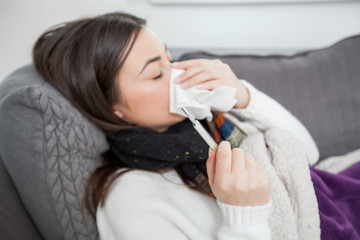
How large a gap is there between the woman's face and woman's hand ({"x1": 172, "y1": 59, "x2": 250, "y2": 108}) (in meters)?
0.05

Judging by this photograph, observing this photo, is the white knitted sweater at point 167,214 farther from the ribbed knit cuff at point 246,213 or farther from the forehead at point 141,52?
the forehead at point 141,52

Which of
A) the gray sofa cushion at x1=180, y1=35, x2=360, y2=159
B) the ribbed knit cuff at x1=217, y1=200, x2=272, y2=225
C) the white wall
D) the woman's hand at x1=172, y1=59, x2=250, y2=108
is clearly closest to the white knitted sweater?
the ribbed knit cuff at x1=217, y1=200, x2=272, y2=225

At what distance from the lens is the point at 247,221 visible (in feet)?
1.94

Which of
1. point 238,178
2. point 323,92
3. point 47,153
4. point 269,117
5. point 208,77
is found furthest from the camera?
point 323,92

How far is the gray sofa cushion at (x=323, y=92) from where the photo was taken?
3.52 ft

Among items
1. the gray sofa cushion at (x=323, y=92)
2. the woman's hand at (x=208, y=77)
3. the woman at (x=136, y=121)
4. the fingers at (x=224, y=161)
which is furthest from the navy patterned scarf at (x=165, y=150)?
the gray sofa cushion at (x=323, y=92)

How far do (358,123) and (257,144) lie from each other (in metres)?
0.52

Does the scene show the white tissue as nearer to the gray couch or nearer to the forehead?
the forehead

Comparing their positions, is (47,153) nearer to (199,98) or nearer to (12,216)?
(12,216)

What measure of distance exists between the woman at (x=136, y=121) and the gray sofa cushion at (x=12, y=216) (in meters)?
0.17

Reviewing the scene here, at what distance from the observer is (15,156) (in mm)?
700

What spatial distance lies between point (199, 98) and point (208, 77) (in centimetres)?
8

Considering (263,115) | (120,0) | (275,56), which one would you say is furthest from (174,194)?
(120,0)

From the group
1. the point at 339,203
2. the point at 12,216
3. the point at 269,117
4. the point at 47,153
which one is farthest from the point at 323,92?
the point at 12,216
